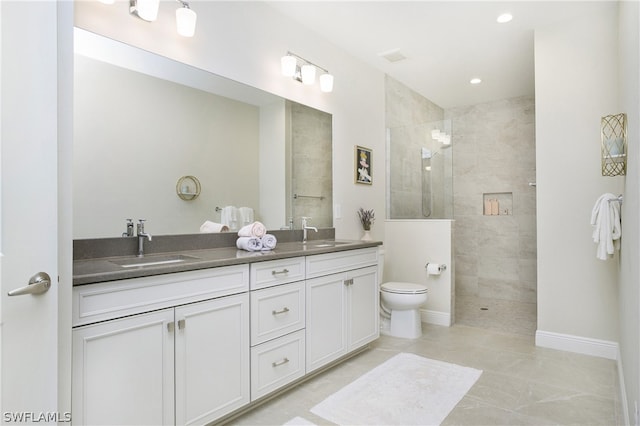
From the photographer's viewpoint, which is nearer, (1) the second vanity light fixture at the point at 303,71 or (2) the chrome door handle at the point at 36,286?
(2) the chrome door handle at the point at 36,286

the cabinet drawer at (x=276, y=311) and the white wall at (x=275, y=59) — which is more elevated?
the white wall at (x=275, y=59)

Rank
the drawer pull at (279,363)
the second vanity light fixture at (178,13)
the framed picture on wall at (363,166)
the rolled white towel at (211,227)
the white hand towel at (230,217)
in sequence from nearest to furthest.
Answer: the second vanity light fixture at (178,13), the drawer pull at (279,363), the rolled white towel at (211,227), the white hand towel at (230,217), the framed picture on wall at (363,166)

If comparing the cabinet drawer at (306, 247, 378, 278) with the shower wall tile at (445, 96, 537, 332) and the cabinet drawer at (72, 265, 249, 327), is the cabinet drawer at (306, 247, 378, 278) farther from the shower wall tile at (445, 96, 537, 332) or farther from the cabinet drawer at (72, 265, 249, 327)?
the shower wall tile at (445, 96, 537, 332)

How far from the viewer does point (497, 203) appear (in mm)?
4910

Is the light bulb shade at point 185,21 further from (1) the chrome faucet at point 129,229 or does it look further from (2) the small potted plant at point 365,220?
(2) the small potted plant at point 365,220

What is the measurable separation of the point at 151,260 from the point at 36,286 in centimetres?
99

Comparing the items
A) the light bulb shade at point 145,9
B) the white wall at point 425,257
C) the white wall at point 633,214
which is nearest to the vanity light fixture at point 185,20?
the light bulb shade at point 145,9

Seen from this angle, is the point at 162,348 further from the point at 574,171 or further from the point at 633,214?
the point at 574,171

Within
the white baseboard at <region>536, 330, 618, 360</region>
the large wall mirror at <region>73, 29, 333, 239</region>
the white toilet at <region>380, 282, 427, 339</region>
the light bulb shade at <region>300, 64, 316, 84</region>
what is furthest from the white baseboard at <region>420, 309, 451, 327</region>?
the light bulb shade at <region>300, 64, 316, 84</region>

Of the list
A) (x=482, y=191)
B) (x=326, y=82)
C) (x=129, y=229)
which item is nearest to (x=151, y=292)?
(x=129, y=229)

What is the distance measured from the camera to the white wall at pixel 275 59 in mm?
1978

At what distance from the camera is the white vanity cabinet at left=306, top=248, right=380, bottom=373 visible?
90.7 inches

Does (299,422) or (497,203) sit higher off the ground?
(497,203)

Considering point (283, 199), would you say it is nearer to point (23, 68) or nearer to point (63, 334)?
point (63, 334)
